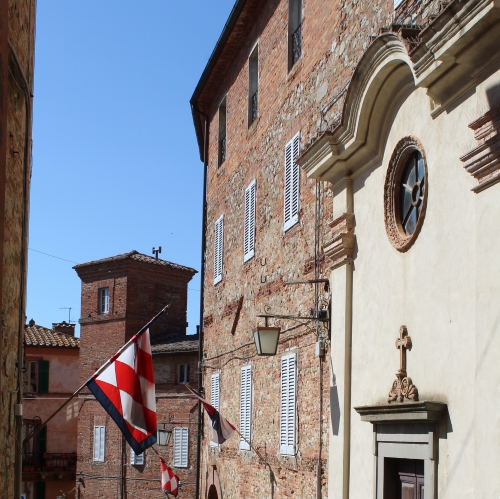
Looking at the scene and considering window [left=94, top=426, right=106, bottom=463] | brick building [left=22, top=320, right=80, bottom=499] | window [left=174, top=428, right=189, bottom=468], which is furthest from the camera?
brick building [left=22, top=320, right=80, bottom=499]

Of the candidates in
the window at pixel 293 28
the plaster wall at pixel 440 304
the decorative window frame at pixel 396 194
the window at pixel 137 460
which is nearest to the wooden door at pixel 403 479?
the plaster wall at pixel 440 304

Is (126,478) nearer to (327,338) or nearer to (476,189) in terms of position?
(327,338)

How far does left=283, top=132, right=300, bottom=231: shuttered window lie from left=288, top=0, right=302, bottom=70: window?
60.8 inches

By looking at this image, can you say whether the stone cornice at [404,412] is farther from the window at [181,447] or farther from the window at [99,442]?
the window at [99,442]

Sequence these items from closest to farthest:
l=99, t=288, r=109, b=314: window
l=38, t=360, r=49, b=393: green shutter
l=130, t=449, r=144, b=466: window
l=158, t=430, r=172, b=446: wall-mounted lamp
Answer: l=158, t=430, r=172, b=446: wall-mounted lamp, l=130, t=449, r=144, b=466: window, l=99, t=288, r=109, b=314: window, l=38, t=360, r=49, b=393: green shutter

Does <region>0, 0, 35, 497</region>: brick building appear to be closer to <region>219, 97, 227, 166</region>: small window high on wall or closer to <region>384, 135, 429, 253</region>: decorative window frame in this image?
<region>384, 135, 429, 253</region>: decorative window frame

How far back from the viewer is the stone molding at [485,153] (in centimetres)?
730

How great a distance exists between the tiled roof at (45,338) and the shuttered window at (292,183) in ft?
95.7

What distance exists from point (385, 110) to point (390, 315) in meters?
2.23

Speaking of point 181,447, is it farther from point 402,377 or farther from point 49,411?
point 402,377

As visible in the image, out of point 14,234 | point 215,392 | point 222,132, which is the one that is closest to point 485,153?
point 14,234

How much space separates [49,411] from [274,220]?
30.1 m

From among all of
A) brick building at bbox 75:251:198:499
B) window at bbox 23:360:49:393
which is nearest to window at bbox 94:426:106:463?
brick building at bbox 75:251:198:499

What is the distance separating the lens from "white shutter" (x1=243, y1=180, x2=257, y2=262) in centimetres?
1625
